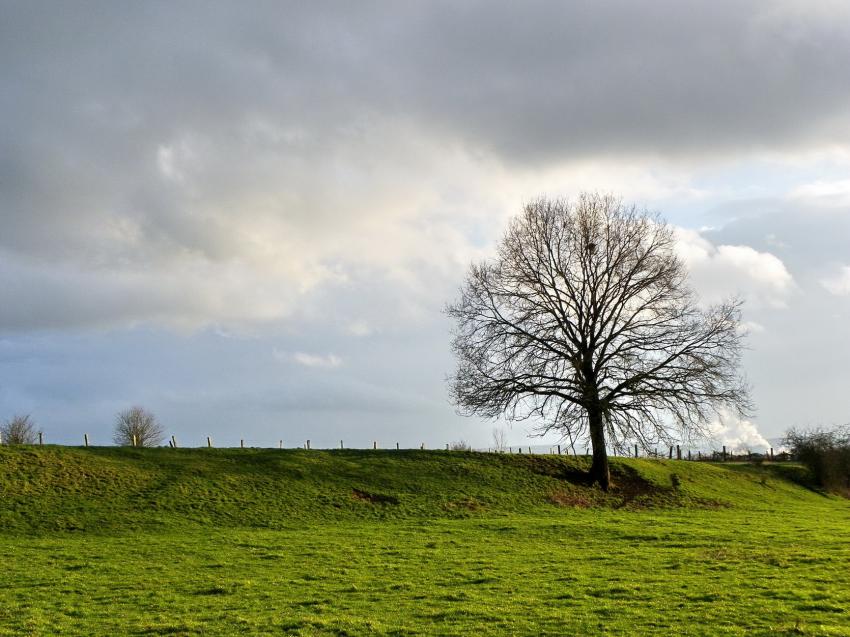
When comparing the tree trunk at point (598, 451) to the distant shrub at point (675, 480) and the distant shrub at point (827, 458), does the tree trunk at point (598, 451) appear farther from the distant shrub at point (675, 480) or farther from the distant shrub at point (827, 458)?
the distant shrub at point (827, 458)

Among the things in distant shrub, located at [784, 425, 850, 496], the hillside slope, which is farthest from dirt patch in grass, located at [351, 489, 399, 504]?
distant shrub, located at [784, 425, 850, 496]

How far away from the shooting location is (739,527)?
31.7m

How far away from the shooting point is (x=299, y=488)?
39.2 m

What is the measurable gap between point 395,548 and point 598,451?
2430 cm

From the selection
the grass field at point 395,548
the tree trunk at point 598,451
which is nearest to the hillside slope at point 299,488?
the grass field at point 395,548

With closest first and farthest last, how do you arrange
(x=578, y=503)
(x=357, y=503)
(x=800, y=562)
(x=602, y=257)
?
(x=800, y=562)
(x=357, y=503)
(x=578, y=503)
(x=602, y=257)

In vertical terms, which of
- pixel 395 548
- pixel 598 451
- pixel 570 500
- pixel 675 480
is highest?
pixel 598 451

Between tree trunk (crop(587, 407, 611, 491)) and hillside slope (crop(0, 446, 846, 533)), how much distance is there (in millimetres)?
1027

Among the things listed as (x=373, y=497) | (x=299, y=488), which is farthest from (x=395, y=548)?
(x=299, y=488)

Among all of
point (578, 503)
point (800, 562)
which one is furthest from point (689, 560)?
point (578, 503)

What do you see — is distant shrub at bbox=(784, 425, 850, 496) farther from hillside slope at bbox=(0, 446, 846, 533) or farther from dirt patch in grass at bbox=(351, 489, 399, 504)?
dirt patch in grass at bbox=(351, 489, 399, 504)

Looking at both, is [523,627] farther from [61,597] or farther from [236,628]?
[61,597]

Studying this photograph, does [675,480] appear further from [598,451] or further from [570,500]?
[570,500]

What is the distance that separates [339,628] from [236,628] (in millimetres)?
2181
